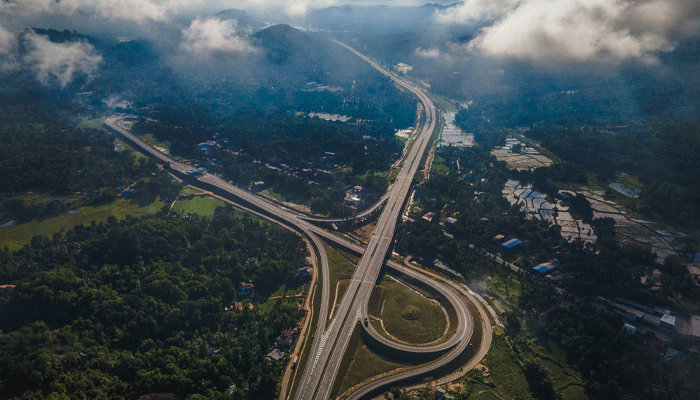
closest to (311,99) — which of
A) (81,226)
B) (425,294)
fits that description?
(81,226)

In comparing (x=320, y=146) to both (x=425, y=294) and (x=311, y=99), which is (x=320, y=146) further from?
(x=425, y=294)

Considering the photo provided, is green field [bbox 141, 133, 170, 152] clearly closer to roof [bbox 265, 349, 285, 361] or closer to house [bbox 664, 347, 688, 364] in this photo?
roof [bbox 265, 349, 285, 361]

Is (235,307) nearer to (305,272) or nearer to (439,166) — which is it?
(305,272)

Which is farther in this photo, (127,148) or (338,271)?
(127,148)

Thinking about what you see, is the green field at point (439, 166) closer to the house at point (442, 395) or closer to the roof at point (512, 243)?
the roof at point (512, 243)

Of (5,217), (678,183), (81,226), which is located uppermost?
(678,183)

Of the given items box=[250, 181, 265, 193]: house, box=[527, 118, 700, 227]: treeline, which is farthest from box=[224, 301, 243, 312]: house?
box=[527, 118, 700, 227]: treeline

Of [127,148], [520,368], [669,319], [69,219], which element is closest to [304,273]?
[520,368]
